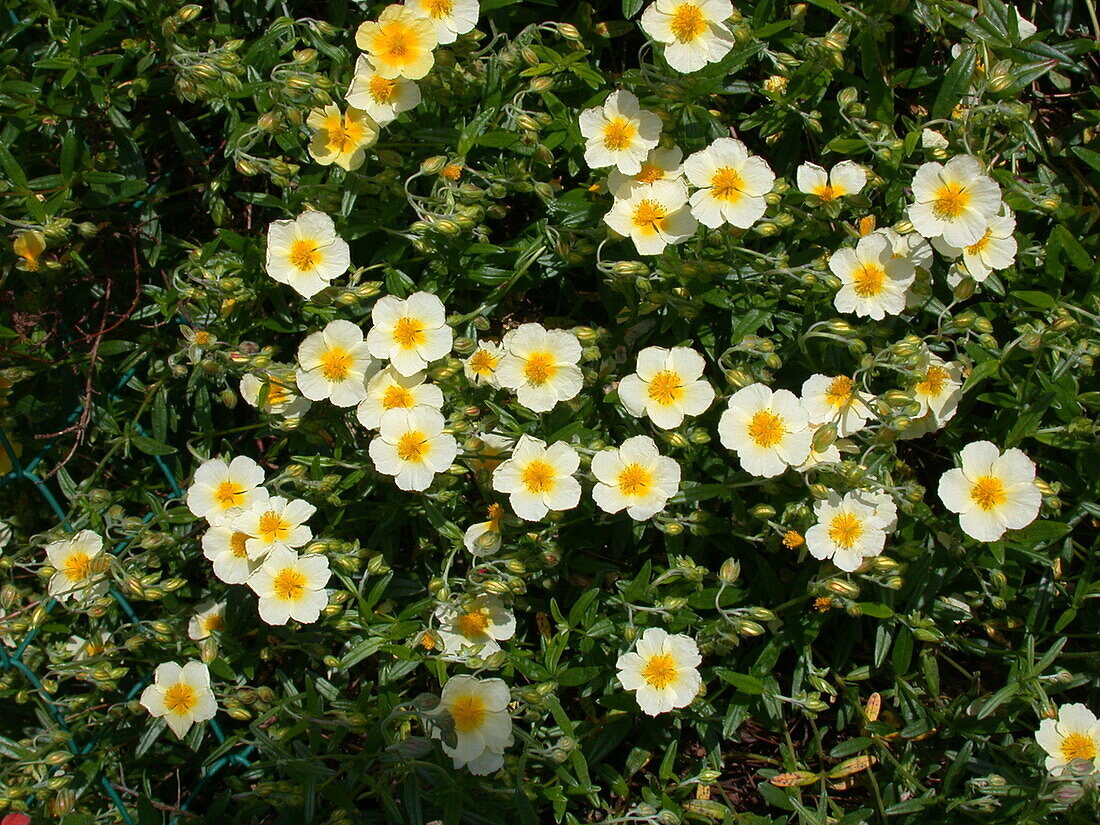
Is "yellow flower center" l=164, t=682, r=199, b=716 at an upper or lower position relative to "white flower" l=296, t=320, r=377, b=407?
lower

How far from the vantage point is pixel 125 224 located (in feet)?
13.0

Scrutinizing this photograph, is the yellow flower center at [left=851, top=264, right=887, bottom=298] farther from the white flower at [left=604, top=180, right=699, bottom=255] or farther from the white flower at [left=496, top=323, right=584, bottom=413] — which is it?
the white flower at [left=496, top=323, right=584, bottom=413]

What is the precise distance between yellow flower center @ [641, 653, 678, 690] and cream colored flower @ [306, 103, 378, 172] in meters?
2.16

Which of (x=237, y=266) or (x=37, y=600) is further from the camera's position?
(x=37, y=600)

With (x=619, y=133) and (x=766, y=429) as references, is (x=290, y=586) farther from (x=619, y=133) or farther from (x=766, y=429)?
(x=619, y=133)

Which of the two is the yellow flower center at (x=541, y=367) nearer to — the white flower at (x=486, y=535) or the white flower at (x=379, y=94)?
the white flower at (x=486, y=535)

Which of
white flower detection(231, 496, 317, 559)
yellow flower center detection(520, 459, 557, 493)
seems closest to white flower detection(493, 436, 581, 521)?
yellow flower center detection(520, 459, 557, 493)

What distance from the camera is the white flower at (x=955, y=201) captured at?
3172 millimetres

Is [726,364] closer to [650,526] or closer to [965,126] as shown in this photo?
[650,526]

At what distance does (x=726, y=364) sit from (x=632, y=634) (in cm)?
109

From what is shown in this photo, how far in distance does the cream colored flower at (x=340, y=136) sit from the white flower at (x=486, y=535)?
→ 1431mm

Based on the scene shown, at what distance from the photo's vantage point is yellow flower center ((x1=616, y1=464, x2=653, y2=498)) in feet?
10.4

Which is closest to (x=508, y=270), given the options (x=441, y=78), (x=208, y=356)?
(x=441, y=78)

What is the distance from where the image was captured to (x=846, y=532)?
3139mm
